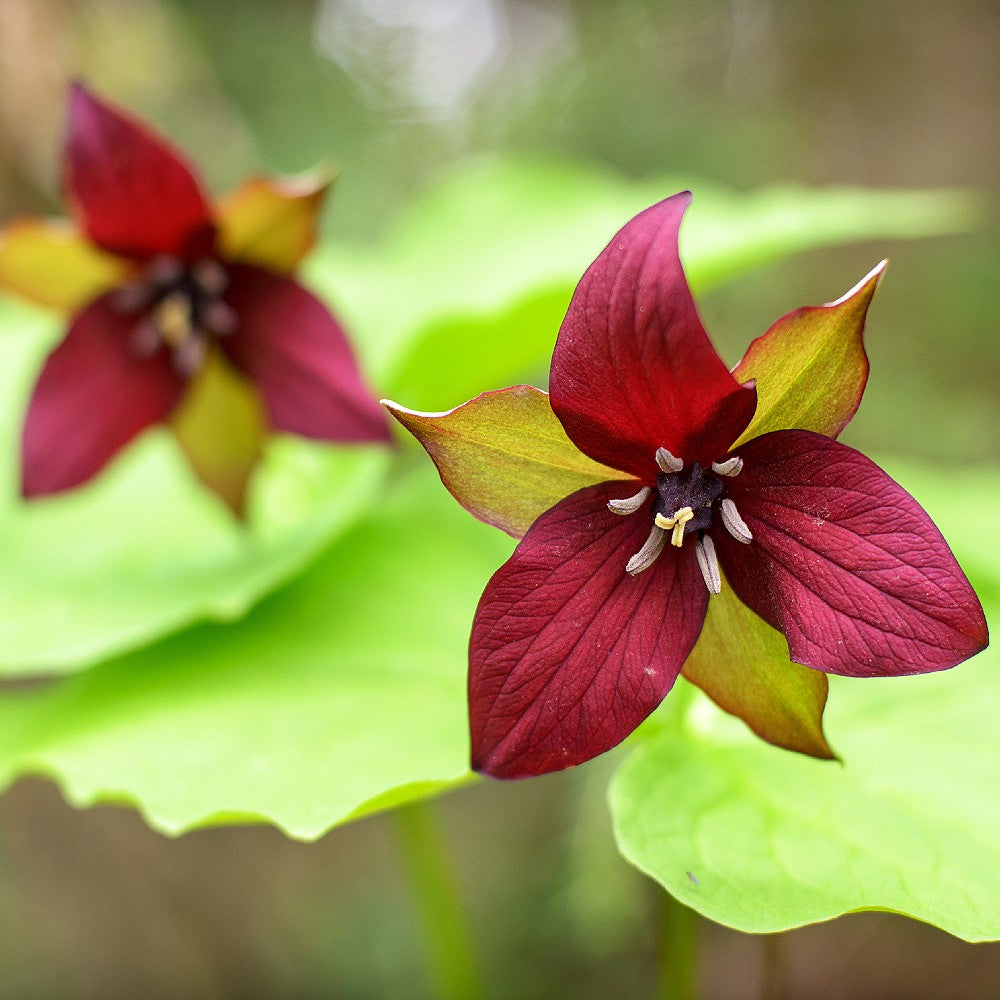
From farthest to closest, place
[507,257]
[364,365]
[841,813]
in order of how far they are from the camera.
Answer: [507,257] → [364,365] → [841,813]

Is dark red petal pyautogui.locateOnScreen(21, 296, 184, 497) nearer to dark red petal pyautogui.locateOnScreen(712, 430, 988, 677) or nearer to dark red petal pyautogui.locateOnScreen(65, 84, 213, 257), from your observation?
dark red petal pyautogui.locateOnScreen(65, 84, 213, 257)

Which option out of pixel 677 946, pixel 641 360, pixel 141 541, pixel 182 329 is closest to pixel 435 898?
pixel 677 946

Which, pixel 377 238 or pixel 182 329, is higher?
pixel 182 329

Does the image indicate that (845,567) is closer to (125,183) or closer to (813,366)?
(813,366)

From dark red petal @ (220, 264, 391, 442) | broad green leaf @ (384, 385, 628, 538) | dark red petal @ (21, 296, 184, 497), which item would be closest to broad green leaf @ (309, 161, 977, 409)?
dark red petal @ (220, 264, 391, 442)

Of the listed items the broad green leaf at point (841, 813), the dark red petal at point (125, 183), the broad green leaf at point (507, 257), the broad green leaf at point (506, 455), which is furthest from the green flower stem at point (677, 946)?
the dark red petal at point (125, 183)
